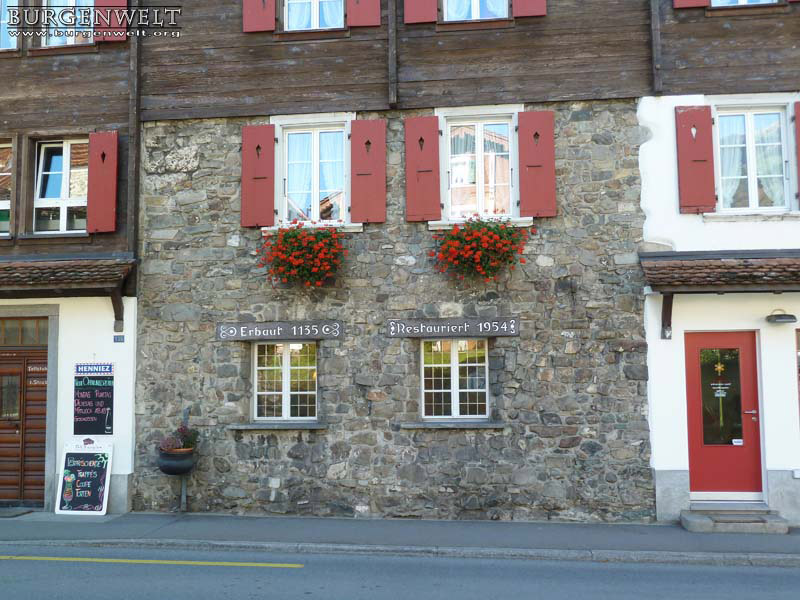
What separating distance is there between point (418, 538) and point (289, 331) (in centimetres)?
346

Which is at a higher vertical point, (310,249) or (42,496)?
(310,249)

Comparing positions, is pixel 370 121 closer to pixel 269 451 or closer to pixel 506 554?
pixel 269 451

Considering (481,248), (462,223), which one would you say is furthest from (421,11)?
(481,248)

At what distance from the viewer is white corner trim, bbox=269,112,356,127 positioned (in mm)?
10680

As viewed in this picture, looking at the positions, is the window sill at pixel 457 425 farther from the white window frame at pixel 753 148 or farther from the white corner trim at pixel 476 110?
the white corner trim at pixel 476 110

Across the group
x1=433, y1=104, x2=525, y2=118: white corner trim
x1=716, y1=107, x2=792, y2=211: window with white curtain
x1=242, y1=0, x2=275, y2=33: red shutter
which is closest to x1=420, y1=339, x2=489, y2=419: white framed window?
x1=433, y1=104, x2=525, y2=118: white corner trim

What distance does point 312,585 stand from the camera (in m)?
7.04

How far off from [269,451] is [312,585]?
3548 millimetres

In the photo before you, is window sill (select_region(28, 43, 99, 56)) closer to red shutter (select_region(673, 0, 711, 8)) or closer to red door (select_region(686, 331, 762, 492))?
red shutter (select_region(673, 0, 711, 8))

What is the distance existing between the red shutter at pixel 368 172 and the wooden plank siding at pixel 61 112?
3.47 metres

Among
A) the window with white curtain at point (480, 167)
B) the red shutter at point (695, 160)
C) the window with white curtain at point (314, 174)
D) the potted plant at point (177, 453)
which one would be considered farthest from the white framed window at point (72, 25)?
the red shutter at point (695, 160)

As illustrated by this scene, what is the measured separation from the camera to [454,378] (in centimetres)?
1044

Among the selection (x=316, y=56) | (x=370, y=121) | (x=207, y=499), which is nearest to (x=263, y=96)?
(x=316, y=56)

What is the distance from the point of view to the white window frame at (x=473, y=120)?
10406 millimetres
